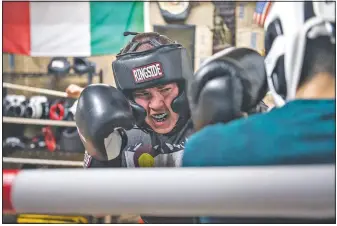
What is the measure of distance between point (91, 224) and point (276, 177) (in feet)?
2.63

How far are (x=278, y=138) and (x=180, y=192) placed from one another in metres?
0.48

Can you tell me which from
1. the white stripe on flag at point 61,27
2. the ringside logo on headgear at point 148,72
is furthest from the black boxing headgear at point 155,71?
the white stripe on flag at point 61,27

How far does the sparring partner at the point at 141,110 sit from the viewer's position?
4.59 feet

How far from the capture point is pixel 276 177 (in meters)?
0.80

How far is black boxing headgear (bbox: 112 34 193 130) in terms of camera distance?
139 centimetres

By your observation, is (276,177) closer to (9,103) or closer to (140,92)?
(140,92)

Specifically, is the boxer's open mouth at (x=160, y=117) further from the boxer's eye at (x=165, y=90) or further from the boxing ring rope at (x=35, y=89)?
the boxing ring rope at (x=35, y=89)

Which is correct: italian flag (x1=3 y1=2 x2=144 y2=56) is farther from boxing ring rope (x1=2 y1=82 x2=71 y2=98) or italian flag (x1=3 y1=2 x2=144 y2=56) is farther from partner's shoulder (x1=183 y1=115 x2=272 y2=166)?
partner's shoulder (x1=183 y1=115 x2=272 y2=166)

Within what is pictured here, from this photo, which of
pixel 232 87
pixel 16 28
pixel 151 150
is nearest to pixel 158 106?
pixel 151 150

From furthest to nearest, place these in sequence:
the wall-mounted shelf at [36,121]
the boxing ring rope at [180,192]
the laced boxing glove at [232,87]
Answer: the wall-mounted shelf at [36,121] → the laced boxing glove at [232,87] → the boxing ring rope at [180,192]

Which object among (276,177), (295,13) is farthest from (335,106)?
(276,177)

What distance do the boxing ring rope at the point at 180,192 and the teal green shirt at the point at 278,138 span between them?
36 cm

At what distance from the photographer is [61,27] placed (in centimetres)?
154

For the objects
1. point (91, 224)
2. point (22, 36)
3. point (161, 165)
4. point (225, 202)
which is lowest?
point (91, 224)
